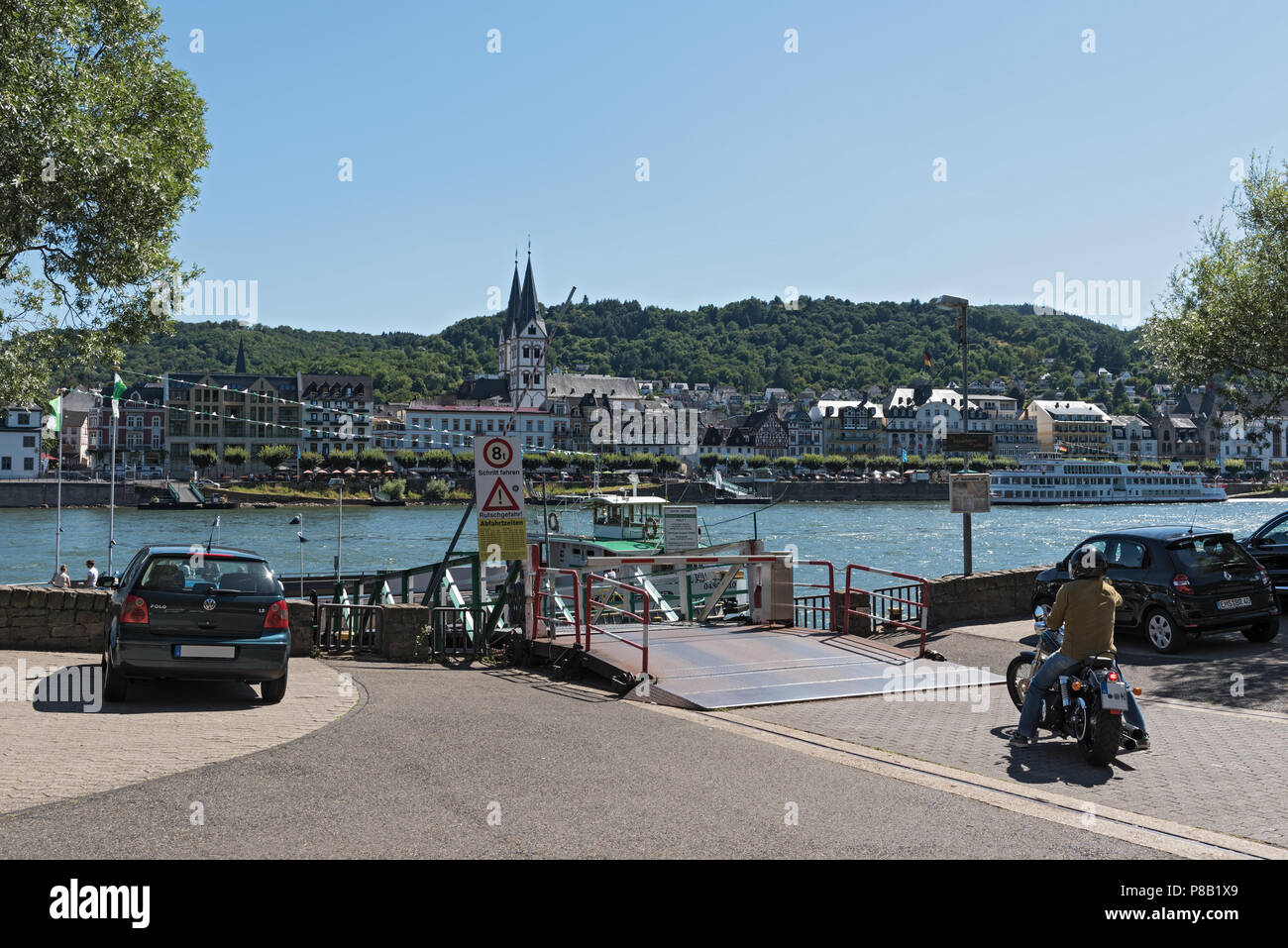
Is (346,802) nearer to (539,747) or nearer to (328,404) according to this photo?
(539,747)

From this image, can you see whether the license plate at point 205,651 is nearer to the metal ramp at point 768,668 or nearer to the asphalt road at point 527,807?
the asphalt road at point 527,807

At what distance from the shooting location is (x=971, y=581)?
55.6ft

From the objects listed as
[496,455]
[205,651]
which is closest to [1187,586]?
[496,455]

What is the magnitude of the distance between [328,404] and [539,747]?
147 m

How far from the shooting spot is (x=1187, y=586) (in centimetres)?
1344

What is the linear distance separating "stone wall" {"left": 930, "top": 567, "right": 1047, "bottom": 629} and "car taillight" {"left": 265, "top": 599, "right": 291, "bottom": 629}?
32.4 ft

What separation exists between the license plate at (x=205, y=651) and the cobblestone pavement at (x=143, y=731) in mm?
482

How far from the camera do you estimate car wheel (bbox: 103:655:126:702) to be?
9773 mm

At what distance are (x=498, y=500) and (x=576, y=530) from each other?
5465 cm

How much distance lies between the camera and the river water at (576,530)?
2205 inches

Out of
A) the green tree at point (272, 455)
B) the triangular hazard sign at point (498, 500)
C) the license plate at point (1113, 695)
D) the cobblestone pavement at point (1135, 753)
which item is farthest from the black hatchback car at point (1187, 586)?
the green tree at point (272, 455)

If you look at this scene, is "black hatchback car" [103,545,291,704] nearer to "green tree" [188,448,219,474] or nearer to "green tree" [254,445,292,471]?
"green tree" [254,445,292,471]

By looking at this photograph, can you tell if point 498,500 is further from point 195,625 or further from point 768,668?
point 195,625
